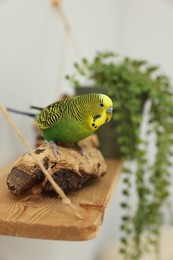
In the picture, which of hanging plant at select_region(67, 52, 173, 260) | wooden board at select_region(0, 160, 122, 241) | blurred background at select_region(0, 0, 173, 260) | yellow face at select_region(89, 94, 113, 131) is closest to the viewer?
wooden board at select_region(0, 160, 122, 241)

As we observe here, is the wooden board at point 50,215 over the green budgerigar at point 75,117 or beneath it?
beneath

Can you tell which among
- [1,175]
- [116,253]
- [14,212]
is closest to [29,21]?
[1,175]

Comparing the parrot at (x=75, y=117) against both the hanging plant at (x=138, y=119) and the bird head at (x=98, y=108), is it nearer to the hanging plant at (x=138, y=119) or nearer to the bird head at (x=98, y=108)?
the bird head at (x=98, y=108)

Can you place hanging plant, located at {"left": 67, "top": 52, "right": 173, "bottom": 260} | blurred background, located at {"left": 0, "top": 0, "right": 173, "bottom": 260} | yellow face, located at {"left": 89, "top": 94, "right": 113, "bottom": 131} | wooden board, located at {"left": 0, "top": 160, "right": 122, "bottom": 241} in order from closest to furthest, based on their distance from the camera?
wooden board, located at {"left": 0, "top": 160, "right": 122, "bottom": 241}, yellow face, located at {"left": 89, "top": 94, "right": 113, "bottom": 131}, blurred background, located at {"left": 0, "top": 0, "right": 173, "bottom": 260}, hanging plant, located at {"left": 67, "top": 52, "right": 173, "bottom": 260}

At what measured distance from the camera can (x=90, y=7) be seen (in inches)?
52.0

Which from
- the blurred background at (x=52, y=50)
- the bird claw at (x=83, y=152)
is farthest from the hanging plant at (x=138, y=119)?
the bird claw at (x=83, y=152)

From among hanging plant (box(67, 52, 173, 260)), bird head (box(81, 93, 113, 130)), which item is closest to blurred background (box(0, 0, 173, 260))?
hanging plant (box(67, 52, 173, 260))

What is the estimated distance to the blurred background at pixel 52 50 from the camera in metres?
0.76

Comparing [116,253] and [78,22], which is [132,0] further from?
[116,253]

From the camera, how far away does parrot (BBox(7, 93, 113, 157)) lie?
58 cm

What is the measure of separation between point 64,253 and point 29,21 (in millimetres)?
658

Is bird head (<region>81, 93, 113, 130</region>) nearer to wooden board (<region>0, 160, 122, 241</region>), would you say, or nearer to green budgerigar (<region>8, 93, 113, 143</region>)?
green budgerigar (<region>8, 93, 113, 143</region>)

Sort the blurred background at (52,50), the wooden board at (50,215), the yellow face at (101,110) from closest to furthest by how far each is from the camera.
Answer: the wooden board at (50,215) < the yellow face at (101,110) < the blurred background at (52,50)

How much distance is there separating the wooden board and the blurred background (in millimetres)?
197
